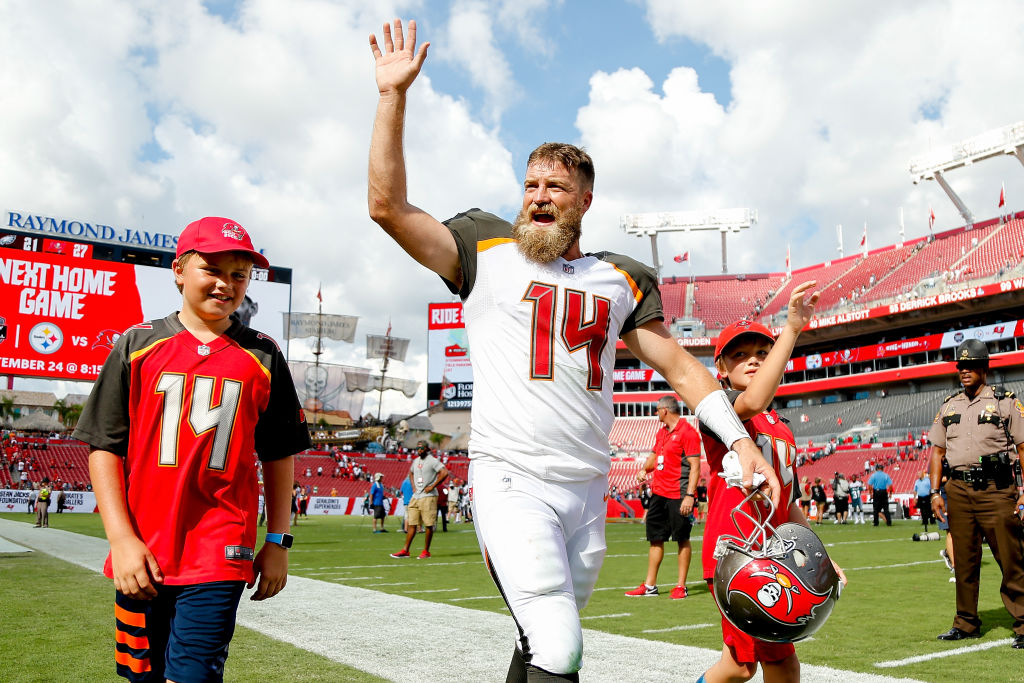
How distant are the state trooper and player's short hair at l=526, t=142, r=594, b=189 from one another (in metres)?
4.33

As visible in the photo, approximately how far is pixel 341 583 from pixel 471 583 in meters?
1.53

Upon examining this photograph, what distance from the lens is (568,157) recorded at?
298cm

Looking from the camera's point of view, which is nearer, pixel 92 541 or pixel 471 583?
pixel 471 583

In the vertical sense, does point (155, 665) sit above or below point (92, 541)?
above

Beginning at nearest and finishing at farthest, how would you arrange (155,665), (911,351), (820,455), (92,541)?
(155,665)
(92,541)
(820,455)
(911,351)

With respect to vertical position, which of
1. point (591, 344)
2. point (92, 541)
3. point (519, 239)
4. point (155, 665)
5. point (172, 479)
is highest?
point (519, 239)

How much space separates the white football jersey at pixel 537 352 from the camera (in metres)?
2.69

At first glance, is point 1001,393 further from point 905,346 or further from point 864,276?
point 864,276

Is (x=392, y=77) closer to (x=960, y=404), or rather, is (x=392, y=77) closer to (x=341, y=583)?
(x=960, y=404)

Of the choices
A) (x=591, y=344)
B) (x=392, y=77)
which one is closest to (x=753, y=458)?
(x=591, y=344)

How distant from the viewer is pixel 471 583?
9.73 meters

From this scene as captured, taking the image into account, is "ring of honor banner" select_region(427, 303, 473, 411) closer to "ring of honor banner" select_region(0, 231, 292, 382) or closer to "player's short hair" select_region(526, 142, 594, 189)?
"ring of honor banner" select_region(0, 231, 292, 382)

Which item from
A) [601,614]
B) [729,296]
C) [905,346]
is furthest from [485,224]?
[729,296]

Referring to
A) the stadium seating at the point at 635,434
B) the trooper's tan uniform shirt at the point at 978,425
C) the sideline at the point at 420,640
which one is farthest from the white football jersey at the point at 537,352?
the stadium seating at the point at 635,434
